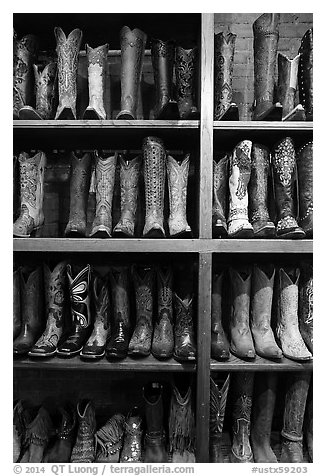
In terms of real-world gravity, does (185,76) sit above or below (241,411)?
above

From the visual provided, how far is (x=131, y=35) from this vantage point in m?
1.96

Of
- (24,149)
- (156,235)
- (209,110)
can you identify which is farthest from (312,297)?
(24,149)

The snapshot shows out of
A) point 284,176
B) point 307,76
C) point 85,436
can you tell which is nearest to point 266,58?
point 307,76

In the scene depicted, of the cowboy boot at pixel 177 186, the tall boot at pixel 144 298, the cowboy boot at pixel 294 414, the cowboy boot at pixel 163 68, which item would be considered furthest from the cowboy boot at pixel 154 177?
the cowboy boot at pixel 294 414

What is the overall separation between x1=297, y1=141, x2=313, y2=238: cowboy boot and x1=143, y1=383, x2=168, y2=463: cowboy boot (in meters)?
0.96

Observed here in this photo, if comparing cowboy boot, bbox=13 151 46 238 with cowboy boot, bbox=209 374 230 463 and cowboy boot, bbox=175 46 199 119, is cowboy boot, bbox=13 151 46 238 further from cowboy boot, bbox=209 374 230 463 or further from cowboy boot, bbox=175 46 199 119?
cowboy boot, bbox=209 374 230 463

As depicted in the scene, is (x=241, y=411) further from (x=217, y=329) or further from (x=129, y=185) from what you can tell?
(x=129, y=185)

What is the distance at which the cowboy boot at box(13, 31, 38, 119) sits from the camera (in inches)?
77.9

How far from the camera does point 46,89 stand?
2.01 m

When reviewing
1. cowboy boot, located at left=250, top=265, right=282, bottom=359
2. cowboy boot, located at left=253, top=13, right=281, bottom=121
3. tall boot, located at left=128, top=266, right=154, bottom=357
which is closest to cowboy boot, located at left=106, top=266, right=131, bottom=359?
tall boot, located at left=128, top=266, right=154, bottom=357

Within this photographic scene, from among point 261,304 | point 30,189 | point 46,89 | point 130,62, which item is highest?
point 130,62

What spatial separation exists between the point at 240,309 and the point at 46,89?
128 cm

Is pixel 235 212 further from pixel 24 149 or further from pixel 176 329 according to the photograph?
pixel 24 149
